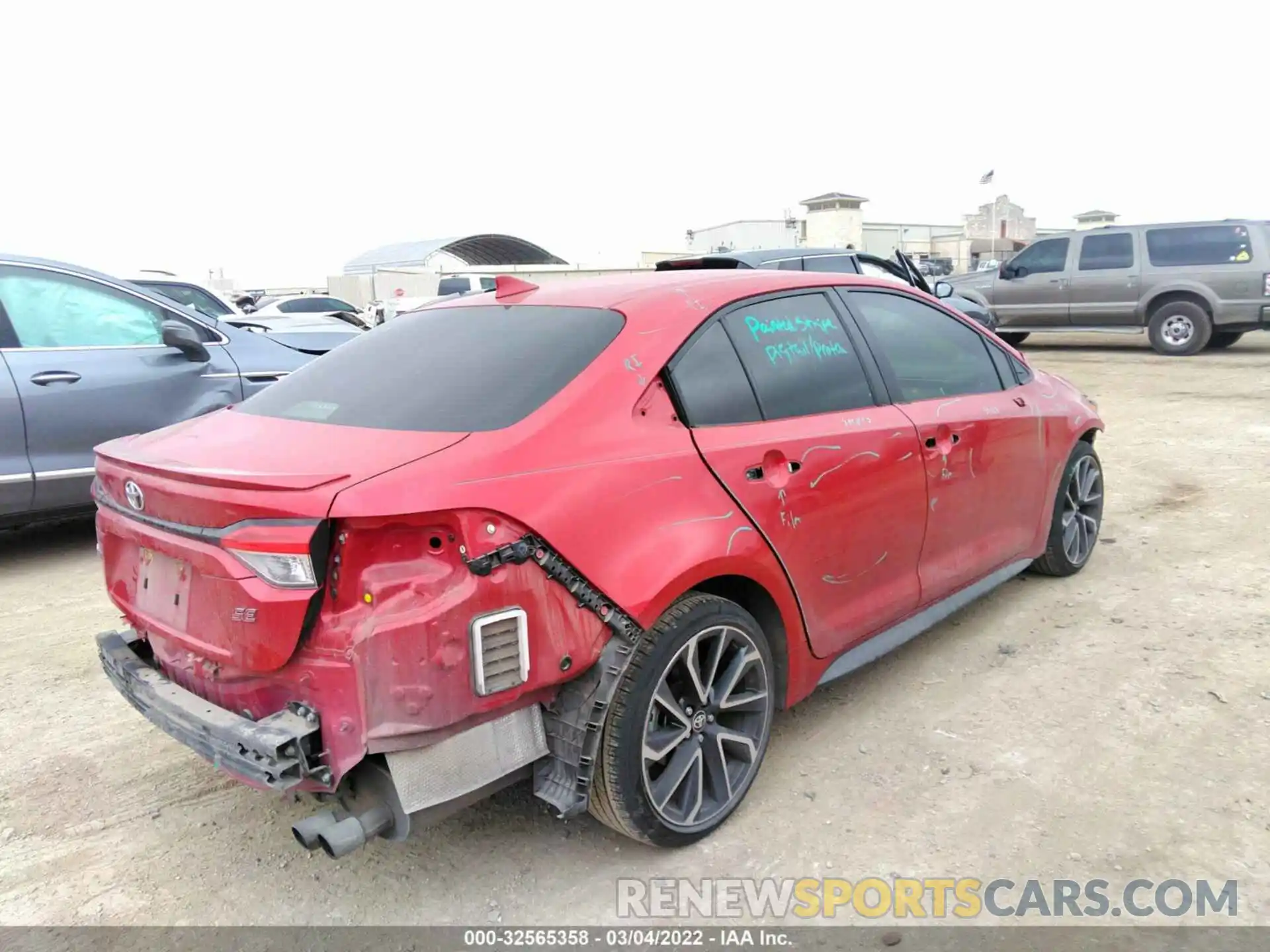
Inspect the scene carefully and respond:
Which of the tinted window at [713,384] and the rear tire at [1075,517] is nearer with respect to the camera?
the tinted window at [713,384]

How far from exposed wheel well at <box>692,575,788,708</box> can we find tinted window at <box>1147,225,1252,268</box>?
1282 centimetres

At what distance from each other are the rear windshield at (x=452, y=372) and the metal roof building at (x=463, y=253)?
184ft

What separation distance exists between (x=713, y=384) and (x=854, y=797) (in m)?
1.40

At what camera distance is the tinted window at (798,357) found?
2994 mm

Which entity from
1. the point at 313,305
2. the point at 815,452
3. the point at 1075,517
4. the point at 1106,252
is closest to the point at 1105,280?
the point at 1106,252

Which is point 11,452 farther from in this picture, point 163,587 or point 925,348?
point 925,348

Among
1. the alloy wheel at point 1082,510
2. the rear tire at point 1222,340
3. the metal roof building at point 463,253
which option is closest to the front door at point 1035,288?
the rear tire at point 1222,340

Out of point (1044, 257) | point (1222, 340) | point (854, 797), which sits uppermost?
point (1044, 257)

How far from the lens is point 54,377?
5.25 metres

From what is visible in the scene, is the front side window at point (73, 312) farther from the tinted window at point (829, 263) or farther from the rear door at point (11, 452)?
the tinted window at point (829, 263)

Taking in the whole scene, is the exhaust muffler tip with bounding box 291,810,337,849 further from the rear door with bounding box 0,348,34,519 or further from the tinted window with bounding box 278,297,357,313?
the tinted window with bounding box 278,297,357,313

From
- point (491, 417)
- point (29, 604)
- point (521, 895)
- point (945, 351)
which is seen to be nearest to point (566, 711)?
point (521, 895)

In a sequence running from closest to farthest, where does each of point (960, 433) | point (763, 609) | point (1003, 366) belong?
point (763, 609), point (960, 433), point (1003, 366)

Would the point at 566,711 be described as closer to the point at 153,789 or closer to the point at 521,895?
the point at 521,895
